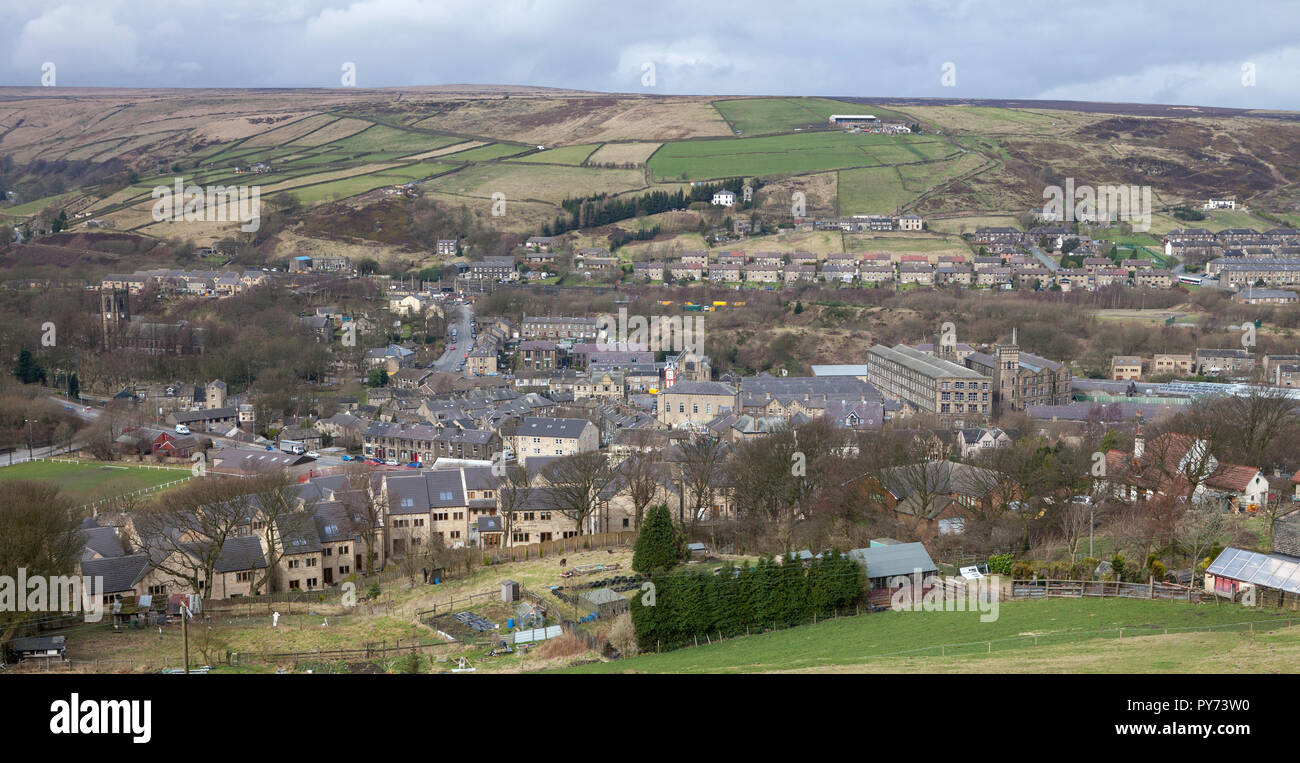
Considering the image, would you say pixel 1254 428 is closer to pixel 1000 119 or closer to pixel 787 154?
pixel 787 154

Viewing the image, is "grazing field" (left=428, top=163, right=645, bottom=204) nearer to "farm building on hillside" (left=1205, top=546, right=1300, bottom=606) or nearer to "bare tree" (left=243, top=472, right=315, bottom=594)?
"bare tree" (left=243, top=472, right=315, bottom=594)

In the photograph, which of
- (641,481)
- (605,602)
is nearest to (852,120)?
(641,481)

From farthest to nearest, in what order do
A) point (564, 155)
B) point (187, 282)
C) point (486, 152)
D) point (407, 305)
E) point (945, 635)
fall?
point (486, 152) → point (564, 155) → point (187, 282) → point (407, 305) → point (945, 635)

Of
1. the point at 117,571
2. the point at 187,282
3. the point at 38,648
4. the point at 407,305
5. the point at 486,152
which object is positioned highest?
the point at 486,152

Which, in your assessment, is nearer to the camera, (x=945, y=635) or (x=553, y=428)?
(x=945, y=635)

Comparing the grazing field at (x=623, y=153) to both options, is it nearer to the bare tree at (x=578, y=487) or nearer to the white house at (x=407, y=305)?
the white house at (x=407, y=305)

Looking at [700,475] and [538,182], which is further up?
[538,182]

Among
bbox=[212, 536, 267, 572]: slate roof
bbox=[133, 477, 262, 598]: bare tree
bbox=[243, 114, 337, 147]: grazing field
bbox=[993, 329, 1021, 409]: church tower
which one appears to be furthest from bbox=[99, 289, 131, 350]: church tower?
bbox=[243, 114, 337, 147]: grazing field
